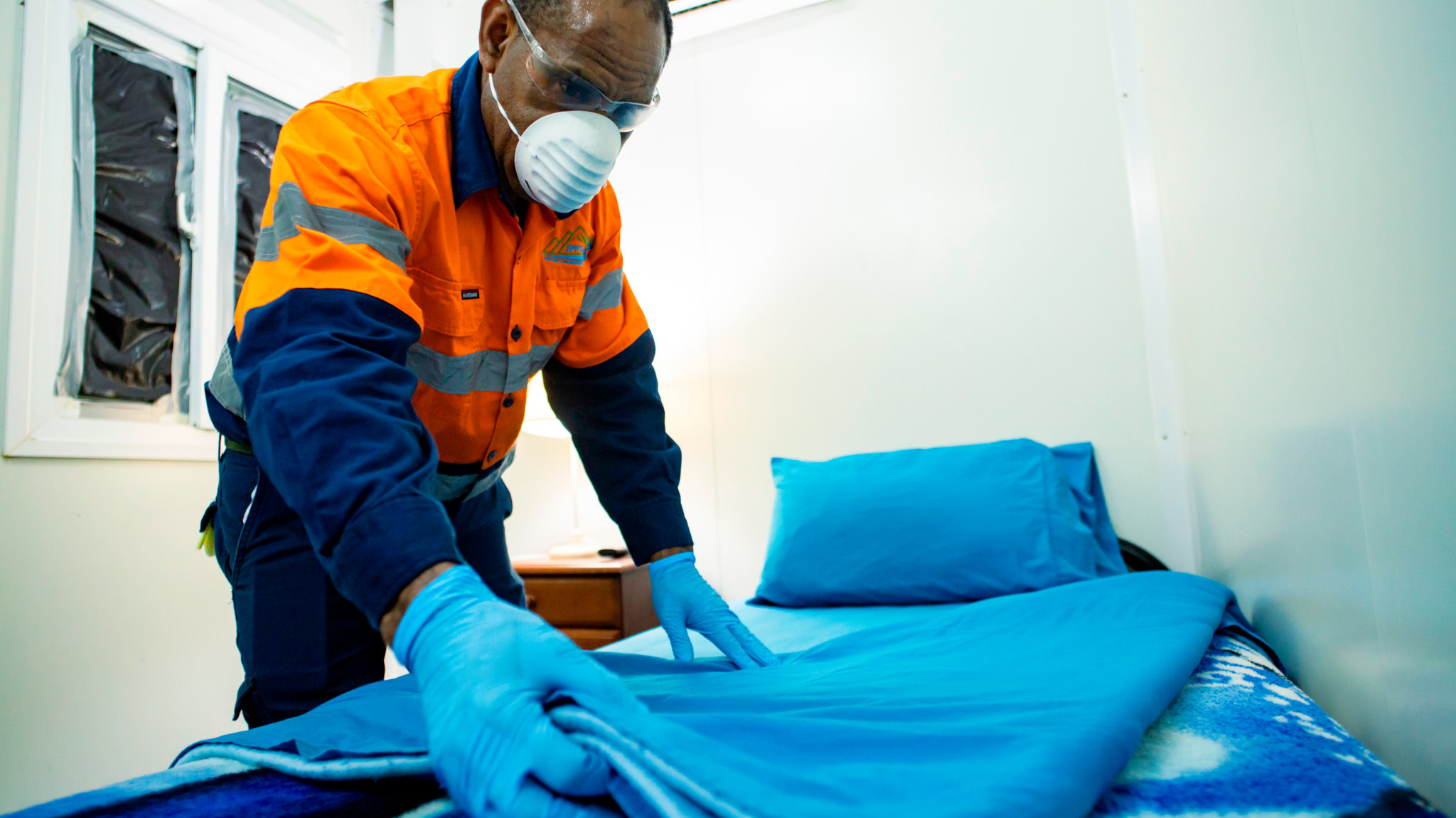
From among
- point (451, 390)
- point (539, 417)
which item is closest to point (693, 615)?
point (451, 390)

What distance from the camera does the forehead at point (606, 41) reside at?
91 cm

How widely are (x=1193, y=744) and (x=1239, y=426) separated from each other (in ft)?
3.07

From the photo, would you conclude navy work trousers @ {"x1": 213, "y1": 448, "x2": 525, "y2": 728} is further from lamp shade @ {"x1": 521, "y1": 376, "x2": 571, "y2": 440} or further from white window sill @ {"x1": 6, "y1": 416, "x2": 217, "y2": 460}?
lamp shade @ {"x1": 521, "y1": 376, "x2": 571, "y2": 440}

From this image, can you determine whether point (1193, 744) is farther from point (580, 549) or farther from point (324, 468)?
point (580, 549)

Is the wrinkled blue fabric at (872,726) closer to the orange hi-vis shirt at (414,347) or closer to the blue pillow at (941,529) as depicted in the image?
the orange hi-vis shirt at (414,347)

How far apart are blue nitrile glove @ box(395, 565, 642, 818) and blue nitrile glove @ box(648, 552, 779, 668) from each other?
19.8 inches

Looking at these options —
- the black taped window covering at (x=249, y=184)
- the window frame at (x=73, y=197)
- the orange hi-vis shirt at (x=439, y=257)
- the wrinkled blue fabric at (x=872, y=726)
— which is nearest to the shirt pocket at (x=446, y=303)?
the orange hi-vis shirt at (x=439, y=257)

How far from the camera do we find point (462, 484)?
1079 mm

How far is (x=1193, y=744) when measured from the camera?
28.7 inches

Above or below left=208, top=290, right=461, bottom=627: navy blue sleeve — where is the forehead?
above

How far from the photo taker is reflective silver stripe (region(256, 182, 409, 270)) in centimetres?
75

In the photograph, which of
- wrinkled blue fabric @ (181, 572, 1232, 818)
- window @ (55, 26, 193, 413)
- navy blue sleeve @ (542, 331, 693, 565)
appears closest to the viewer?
wrinkled blue fabric @ (181, 572, 1232, 818)

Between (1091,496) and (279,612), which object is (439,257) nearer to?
(279,612)

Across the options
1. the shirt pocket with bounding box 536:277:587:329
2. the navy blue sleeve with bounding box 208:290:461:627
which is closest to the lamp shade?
the shirt pocket with bounding box 536:277:587:329
